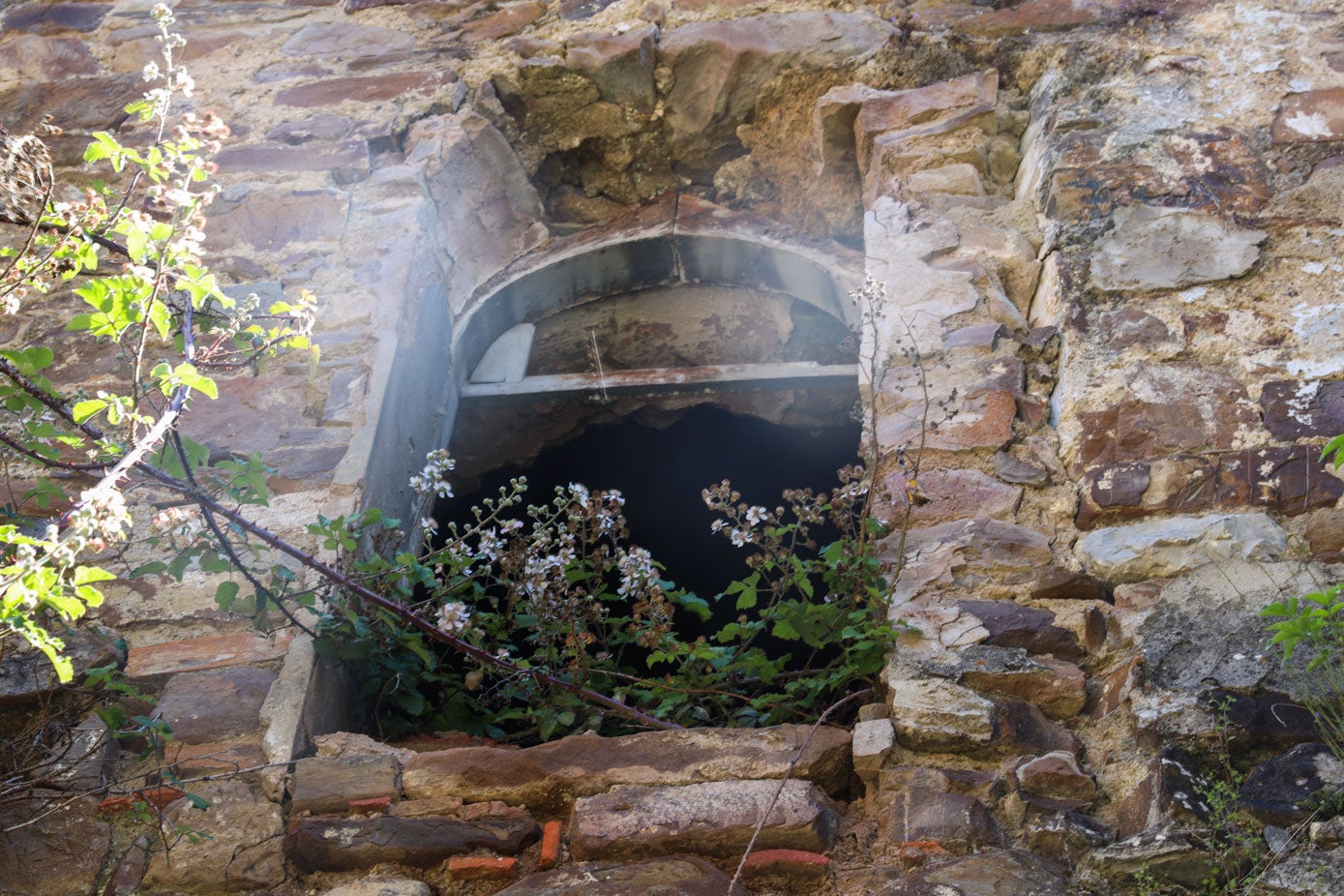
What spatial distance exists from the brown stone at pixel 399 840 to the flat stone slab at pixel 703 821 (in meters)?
0.11

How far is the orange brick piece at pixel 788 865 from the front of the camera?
5.66ft

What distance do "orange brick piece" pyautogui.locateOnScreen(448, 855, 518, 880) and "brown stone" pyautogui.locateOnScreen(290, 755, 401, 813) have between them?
20 centimetres

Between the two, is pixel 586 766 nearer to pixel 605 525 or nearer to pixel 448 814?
pixel 448 814

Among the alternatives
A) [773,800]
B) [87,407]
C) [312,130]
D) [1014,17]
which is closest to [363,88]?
[312,130]

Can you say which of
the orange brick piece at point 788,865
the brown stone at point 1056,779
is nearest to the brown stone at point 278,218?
the orange brick piece at point 788,865

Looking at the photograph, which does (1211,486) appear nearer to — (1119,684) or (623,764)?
(1119,684)

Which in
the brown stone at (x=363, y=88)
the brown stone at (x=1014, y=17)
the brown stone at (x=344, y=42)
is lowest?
the brown stone at (x=363, y=88)

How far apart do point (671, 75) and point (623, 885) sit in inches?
107

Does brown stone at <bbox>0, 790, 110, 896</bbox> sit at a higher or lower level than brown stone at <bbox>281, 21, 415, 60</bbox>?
lower

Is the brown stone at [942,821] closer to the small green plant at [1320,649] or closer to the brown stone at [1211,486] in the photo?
the small green plant at [1320,649]

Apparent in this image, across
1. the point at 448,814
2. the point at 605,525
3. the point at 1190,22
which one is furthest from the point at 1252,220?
the point at 448,814

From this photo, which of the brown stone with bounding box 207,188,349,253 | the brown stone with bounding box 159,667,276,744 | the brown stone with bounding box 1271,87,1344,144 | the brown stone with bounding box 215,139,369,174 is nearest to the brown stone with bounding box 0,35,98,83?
the brown stone with bounding box 215,139,369,174

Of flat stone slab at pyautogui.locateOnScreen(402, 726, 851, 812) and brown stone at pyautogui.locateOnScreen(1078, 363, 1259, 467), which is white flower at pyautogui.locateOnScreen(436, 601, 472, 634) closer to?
flat stone slab at pyautogui.locateOnScreen(402, 726, 851, 812)

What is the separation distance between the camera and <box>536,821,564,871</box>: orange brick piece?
182 centimetres
